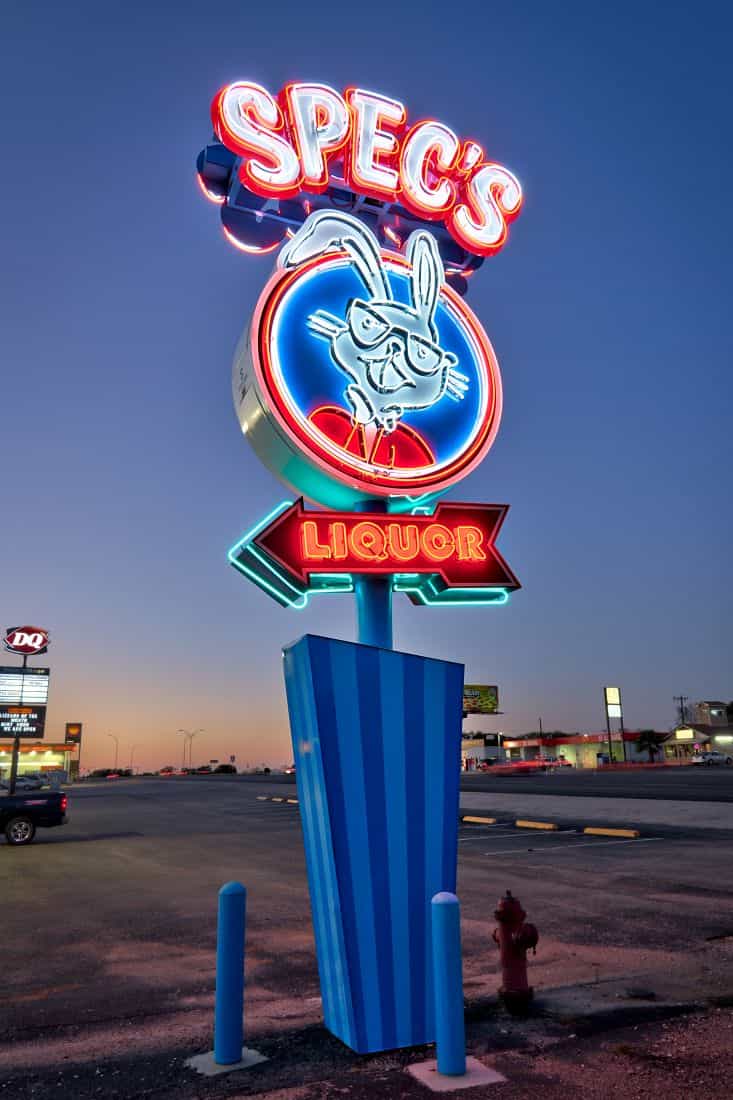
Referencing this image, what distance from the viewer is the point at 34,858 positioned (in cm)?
1566

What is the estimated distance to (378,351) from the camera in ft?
32.1

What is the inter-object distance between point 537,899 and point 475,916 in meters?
1.25

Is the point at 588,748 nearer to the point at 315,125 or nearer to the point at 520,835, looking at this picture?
the point at 520,835

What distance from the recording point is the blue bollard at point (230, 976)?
439cm

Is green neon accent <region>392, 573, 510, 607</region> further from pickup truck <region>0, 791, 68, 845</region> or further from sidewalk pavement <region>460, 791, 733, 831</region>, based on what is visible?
pickup truck <region>0, 791, 68, 845</region>

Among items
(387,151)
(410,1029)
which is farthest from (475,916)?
(387,151)

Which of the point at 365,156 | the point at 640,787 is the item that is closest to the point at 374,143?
the point at 365,156

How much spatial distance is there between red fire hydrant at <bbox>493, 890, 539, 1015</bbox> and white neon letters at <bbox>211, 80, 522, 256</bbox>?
10003 mm

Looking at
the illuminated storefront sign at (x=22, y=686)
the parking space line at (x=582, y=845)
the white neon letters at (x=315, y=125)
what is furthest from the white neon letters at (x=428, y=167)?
the illuminated storefront sign at (x=22, y=686)

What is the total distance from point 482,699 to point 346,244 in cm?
8505

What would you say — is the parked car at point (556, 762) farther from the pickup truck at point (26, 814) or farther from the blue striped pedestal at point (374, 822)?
the blue striped pedestal at point (374, 822)

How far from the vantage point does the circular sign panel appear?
29.6ft

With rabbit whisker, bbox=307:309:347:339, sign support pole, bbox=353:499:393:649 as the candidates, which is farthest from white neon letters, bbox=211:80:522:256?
sign support pole, bbox=353:499:393:649

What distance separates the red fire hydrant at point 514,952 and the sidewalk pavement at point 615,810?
12615 millimetres
